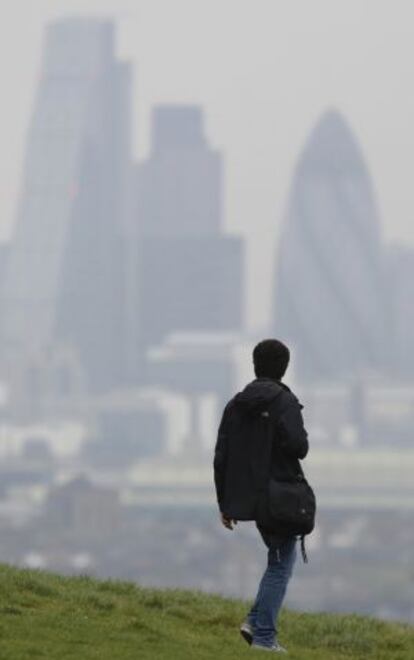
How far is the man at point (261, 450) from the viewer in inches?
407

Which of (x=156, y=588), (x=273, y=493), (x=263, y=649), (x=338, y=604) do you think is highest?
(x=273, y=493)

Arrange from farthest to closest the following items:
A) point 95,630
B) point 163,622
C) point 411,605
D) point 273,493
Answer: point 411,605 → point 163,622 → point 95,630 → point 273,493

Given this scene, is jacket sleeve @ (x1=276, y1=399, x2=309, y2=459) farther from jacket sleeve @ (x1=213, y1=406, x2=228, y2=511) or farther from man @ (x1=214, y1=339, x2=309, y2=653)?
jacket sleeve @ (x1=213, y1=406, x2=228, y2=511)

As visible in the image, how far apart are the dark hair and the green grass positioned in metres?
1.40

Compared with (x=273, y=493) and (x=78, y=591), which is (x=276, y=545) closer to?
(x=273, y=493)

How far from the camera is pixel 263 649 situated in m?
10.8

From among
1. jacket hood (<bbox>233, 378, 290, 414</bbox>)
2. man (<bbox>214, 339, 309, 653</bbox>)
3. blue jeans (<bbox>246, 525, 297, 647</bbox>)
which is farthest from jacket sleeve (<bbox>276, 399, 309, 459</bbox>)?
blue jeans (<bbox>246, 525, 297, 647</bbox>)

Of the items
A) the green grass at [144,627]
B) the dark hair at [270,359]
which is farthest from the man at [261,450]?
the green grass at [144,627]

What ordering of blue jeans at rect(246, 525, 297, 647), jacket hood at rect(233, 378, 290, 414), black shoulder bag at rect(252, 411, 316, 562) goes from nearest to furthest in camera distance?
1. black shoulder bag at rect(252, 411, 316, 562)
2. jacket hood at rect(233, 378, 290, 414)
3. blue jeans at rect(246, 525, 297, 647)

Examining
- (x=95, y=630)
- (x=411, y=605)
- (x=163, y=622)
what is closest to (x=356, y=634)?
(x=163, y=622)

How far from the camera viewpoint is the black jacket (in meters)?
10.3

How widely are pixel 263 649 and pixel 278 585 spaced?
0.36 meters

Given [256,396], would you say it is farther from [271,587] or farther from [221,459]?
[271,587]

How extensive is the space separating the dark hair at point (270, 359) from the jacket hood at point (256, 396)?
128mm
